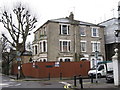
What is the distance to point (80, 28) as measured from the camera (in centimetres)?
4159

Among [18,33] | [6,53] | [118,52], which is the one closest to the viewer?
[118,52]

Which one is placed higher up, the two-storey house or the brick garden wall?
the two-storey house

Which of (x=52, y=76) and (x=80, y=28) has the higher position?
(x=80, y=28)

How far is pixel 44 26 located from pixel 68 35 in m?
5.09

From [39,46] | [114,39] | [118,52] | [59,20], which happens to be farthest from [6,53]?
[118,52]

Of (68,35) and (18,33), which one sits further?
(68,35)

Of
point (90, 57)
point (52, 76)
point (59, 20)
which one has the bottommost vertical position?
point (52, 76)

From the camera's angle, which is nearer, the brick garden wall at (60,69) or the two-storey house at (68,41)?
the brick garden wall at (60,69)

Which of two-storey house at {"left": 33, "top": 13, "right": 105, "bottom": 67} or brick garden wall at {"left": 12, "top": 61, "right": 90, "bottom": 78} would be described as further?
two-storey house at {"left": 33, "top": 13, "right": 105, "bottom": 67}

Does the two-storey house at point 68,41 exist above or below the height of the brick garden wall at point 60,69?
above

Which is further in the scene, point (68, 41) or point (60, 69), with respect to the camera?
point (68, 41)

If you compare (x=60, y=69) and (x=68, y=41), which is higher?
(x=68, y=41)

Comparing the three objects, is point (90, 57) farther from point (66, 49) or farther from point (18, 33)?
point (18, 33)

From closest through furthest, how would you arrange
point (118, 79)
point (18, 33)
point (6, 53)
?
point (118, 79) → point (18, 33) → point (6, 53)
